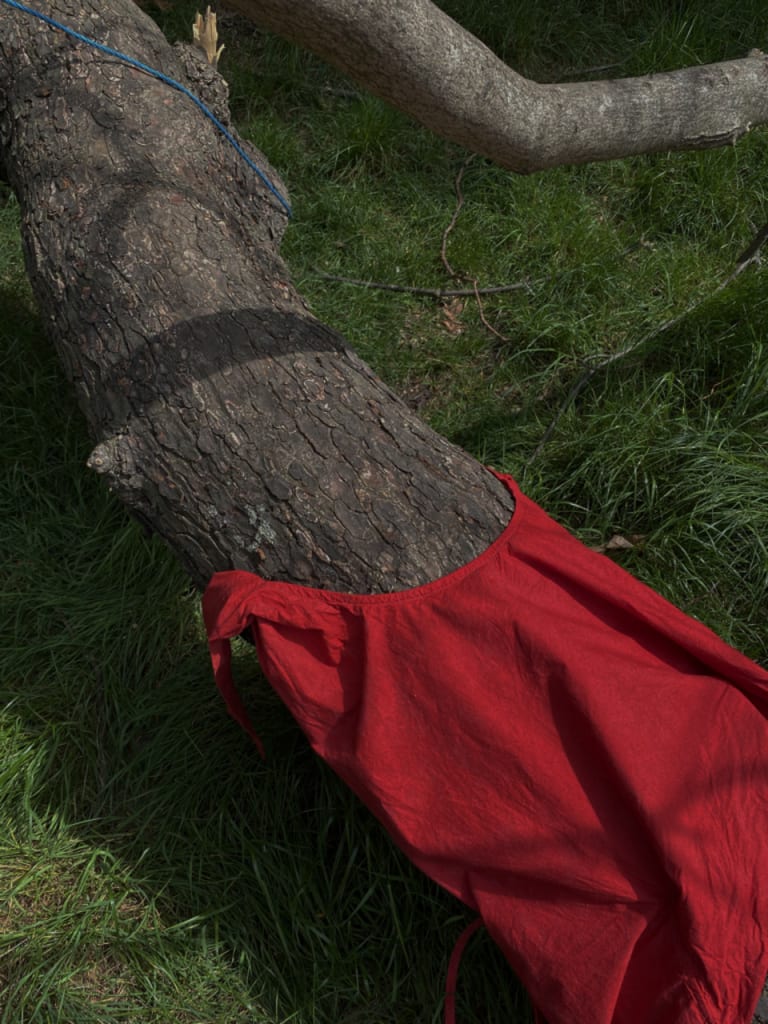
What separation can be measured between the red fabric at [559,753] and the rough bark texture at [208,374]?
11cm

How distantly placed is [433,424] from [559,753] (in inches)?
69.9

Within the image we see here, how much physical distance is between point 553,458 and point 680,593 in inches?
24.9

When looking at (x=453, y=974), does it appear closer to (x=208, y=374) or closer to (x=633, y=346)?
(x=208, y=374)

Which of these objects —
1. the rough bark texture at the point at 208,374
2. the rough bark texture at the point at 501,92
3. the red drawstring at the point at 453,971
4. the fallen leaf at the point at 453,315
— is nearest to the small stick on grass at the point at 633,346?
the fallen leaf at the point at 453,315

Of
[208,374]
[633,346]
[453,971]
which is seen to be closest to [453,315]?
[633,346]

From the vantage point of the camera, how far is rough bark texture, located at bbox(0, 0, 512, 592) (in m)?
2.02

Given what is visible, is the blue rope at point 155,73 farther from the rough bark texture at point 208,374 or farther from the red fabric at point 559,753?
the red fabric at point 559,753

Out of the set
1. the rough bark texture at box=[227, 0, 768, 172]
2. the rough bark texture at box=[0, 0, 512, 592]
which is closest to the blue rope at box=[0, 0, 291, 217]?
the rough bark texture at box=[0, 0, 512, 592]

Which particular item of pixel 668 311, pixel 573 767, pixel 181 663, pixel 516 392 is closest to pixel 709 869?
pixel 573 767

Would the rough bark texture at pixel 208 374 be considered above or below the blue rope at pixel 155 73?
below

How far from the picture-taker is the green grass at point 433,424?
2.15 metres

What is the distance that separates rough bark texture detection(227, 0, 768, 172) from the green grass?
0.88 meters

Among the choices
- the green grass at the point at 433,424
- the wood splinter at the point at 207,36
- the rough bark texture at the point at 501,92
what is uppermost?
the rough bark texture at the point at 501,92

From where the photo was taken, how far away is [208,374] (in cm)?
212
